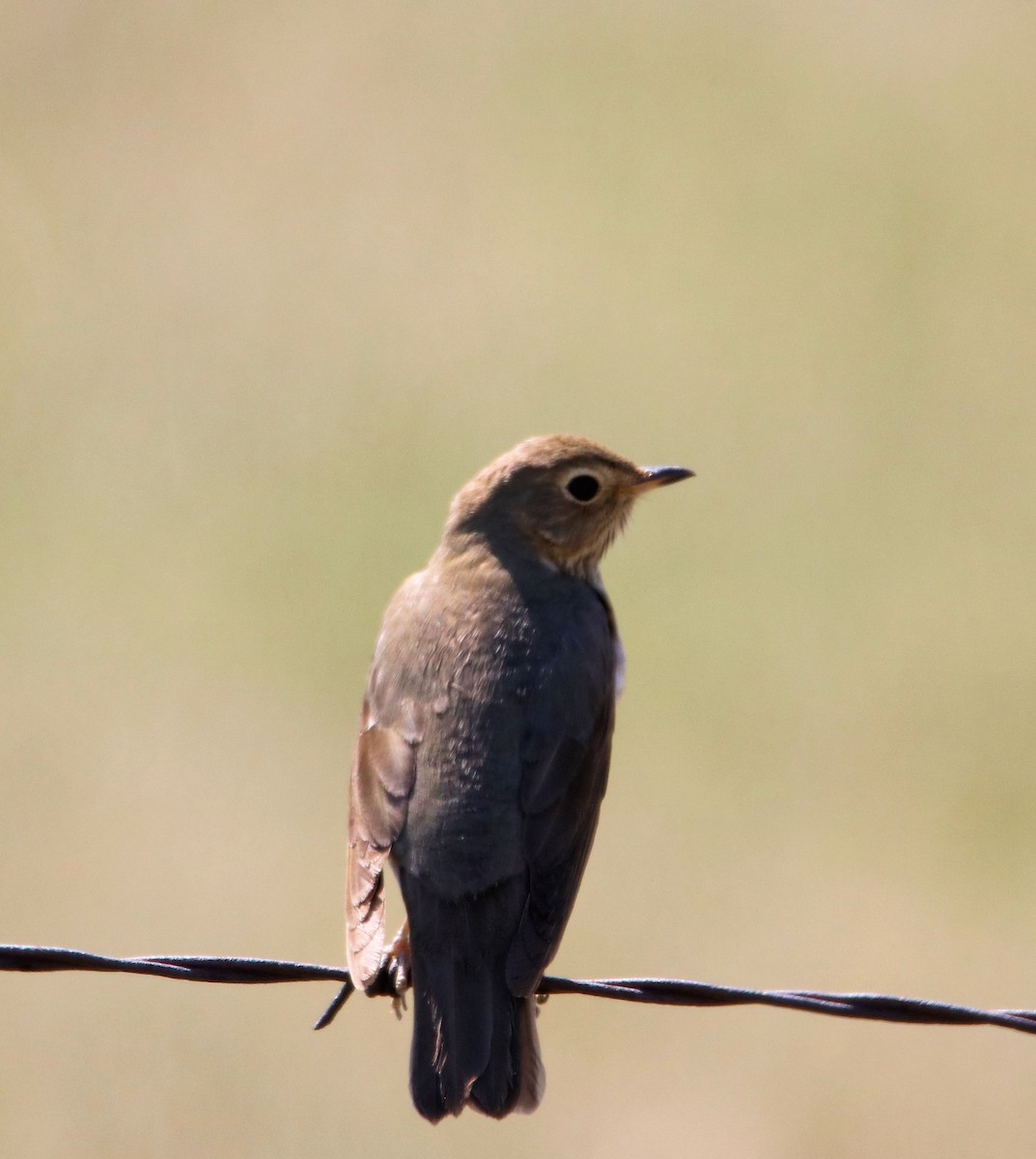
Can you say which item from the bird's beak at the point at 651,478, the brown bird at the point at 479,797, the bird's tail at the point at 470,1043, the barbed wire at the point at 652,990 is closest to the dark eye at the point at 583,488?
the bird's beak at the point at 651,478

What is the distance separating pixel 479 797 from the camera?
6.62 meters

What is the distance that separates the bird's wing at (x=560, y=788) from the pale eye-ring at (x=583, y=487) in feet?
3.11

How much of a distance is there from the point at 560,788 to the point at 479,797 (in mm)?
298

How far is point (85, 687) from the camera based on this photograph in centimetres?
1415

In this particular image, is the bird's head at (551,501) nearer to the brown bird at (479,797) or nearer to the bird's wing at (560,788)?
the brown bird at (479,797)

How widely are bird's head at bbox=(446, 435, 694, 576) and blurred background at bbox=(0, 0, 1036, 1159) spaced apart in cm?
406

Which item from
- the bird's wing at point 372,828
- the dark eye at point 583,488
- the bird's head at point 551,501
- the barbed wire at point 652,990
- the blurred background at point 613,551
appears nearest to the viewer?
the barbed wire at point 652,990

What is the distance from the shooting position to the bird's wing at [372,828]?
6.29 m

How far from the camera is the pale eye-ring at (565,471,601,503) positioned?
816 centimetres

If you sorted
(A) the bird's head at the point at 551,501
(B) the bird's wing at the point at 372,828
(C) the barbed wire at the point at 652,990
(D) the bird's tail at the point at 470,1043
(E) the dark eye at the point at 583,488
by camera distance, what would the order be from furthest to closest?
1. (E) the dark eye at the point at 583,488
2. (A) the bird's head at the point at 551,501
3. (B) the bird's wing at the point at 372,828
4. (D) the bird's tail at the point at 470,1043
5. (C) the barbed wire at the point at 652,990

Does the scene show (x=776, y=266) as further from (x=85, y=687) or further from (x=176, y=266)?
(x=85, y=687)

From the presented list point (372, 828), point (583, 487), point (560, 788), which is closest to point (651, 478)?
point (583, 487)

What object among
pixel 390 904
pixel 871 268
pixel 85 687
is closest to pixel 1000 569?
pixel 871 268

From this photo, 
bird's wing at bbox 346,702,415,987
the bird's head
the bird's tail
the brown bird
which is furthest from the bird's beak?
the bird's tail
